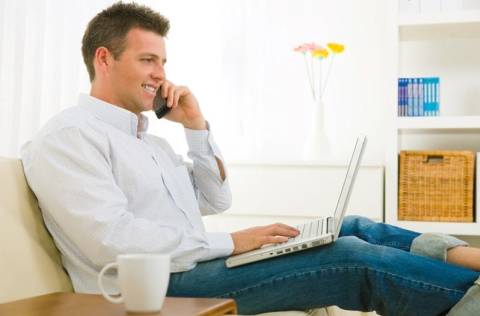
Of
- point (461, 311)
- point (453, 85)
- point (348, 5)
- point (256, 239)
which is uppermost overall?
point (348, 5)

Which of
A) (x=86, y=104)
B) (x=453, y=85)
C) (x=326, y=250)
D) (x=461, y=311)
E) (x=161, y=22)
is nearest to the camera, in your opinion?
(x=461, y=311)

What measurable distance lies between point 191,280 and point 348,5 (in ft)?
6.59

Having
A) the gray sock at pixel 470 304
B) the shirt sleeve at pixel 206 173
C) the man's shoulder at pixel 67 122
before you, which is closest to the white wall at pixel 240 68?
the shirt sleeve at pixel 206 173

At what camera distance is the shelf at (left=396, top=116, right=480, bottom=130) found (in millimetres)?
2803

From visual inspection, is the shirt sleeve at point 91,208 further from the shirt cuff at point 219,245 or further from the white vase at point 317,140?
the white vase at point 317,140

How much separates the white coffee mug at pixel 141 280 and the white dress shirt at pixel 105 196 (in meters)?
0.45

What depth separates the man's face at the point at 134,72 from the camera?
1.96 m

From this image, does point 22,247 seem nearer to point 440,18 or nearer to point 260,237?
point 260,237

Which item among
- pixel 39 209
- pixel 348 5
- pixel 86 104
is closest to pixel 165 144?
pixel 86 104

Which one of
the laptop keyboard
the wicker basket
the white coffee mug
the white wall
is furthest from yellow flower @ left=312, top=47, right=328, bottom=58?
the white coffee mug

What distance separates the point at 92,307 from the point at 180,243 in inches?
19.2

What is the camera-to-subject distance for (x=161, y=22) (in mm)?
2023

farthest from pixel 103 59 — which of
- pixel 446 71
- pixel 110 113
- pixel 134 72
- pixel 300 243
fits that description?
pixel 446 71

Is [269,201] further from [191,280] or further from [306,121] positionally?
[191,280]
